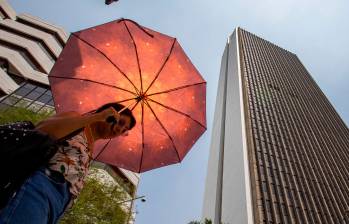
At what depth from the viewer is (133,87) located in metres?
3.90

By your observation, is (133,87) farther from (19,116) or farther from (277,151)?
(277,151)

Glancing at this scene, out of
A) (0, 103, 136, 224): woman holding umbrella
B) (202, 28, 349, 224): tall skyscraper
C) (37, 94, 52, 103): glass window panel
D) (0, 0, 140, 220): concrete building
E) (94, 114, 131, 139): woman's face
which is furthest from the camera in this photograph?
(202, 28, 349, 224): tall skyscraper

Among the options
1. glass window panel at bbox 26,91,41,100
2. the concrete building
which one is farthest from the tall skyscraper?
glass window panel at bbox 26,91,41,100

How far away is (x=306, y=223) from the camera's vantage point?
3647cm

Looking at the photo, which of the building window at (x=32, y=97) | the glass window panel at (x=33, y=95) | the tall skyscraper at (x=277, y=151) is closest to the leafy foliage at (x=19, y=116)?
the building window at (x=32, y=97)

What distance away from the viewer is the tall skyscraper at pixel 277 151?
129ft

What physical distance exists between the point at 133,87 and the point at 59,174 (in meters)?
2.12

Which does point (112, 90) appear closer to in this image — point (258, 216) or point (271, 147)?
point (258, 216)

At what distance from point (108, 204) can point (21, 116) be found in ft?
16.3

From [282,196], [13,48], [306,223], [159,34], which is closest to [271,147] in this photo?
[282,196]

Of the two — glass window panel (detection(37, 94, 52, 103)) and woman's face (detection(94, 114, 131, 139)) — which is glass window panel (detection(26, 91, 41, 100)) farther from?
woman's face (detection(94, 114, 131, 139))

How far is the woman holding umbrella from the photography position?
1548 millimetres

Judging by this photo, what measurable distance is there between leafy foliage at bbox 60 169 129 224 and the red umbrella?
811 cm

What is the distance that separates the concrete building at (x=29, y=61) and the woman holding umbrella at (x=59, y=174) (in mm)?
18467
